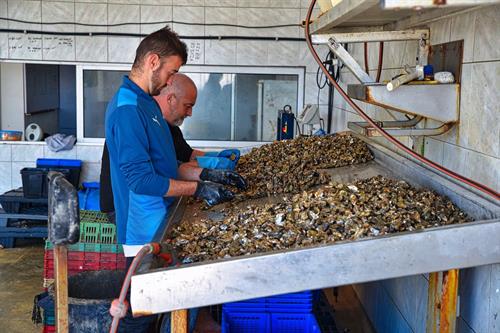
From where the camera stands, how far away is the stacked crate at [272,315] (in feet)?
8.28

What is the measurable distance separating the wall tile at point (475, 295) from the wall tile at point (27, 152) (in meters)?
4.59

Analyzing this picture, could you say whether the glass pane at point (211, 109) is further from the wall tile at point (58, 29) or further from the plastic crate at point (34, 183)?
the plastic crate at point (34, 183)

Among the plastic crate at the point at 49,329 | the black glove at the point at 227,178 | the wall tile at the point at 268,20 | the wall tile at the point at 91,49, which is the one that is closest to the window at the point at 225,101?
the wall tile at the point at 91,49

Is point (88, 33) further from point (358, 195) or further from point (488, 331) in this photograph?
point (488, 331)

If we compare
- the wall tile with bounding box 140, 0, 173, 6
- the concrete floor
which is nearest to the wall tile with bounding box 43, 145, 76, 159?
the concrete floor

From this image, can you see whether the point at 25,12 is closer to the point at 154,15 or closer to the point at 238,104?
the point at 154,15

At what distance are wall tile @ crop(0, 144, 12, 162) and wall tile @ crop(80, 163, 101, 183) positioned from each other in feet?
2.27

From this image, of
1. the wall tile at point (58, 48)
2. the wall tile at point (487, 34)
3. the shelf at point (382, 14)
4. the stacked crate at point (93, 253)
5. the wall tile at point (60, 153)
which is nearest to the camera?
the shelf at point (382, 14)

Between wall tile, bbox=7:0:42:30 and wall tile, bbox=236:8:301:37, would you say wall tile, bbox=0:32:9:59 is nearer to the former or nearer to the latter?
wall tile, bbox=7:0:42:30

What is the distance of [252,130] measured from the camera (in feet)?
19.2

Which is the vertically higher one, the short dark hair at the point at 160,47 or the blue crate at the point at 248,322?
the short dark hair at the point at 160,47

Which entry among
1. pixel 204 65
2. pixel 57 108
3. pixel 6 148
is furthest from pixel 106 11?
pixel 57 108

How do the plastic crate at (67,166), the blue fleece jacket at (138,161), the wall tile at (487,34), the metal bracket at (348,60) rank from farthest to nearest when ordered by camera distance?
the plastic crate at (67,166)
the metal bracket at (348,60)
the blue fleece jacket at (138,161)
the wall tile at (487,34)

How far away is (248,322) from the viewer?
8.30 ft
